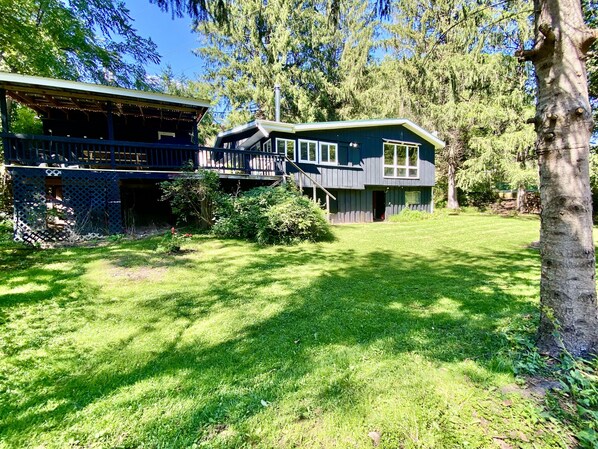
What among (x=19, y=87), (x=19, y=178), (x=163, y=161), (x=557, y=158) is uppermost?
(x=19, y=87)

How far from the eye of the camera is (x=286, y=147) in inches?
519

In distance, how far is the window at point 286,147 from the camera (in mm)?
12984

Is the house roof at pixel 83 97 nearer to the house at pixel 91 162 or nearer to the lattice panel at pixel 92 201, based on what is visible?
the house at pixel 91 162

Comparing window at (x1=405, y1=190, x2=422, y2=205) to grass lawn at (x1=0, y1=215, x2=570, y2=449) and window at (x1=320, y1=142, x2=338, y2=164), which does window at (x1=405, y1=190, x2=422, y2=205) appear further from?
grass lawn at (x1=0, y1=215, x2=570, y2=449)

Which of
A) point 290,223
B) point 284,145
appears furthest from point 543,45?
point 284,145

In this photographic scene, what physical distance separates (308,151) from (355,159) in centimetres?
266

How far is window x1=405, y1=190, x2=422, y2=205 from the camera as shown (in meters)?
17.6

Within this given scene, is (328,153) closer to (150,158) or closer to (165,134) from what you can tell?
(165,134)

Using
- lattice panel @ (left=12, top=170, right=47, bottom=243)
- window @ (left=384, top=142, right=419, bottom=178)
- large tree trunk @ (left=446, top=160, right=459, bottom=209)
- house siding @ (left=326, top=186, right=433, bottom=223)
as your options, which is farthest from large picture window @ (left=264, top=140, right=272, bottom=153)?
large tree trunk @ (left=446, top=160, right=459, bottom=209)

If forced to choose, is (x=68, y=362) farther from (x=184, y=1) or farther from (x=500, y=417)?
(x=184, y=1)

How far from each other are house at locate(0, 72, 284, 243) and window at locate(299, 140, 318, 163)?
1.96 metres

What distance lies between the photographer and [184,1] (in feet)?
10.9

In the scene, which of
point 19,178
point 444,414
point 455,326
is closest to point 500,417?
point 444,414

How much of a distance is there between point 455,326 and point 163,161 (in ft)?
31.6
